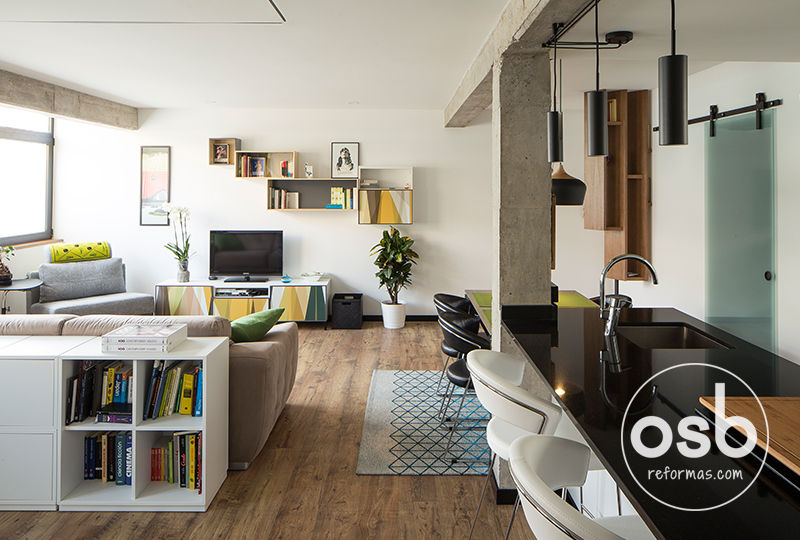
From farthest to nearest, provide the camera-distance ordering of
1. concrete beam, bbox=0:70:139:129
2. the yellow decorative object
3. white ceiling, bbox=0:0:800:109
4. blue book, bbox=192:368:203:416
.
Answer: the yellow decorative object < concrete beam, bbox=0:70:139:129 < white ceiling, bbox=0:0:800:109 < blue book, bbox=192:368:203:416

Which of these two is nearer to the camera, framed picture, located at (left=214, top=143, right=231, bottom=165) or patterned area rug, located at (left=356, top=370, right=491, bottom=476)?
patterned area rug, located at (left=356, top=370, right=491, bottom=476)

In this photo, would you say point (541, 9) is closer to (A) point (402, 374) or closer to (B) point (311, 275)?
(A) point (402, 374)

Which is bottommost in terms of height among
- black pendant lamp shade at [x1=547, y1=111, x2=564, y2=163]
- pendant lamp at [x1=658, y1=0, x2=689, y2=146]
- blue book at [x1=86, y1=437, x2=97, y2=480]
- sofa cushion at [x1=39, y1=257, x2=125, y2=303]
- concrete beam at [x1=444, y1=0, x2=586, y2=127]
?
blue book at [x1=86, y1=437, x2=97, y2=480]

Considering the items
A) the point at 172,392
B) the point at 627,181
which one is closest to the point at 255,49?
the point at 172,392

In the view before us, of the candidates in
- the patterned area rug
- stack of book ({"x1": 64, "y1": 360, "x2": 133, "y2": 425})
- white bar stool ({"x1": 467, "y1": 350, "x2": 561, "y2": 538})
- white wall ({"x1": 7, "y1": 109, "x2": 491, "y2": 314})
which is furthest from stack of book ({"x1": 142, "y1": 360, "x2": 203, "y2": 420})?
white wall ({"x1": 7, "y1": 109, "x2": 491, "y2": 314})

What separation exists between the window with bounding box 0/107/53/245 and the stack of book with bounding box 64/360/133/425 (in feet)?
15.0

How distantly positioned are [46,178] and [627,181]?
6783mm

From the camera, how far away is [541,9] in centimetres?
252

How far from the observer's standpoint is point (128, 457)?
2725mm

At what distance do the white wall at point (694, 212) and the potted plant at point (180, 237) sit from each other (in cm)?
467

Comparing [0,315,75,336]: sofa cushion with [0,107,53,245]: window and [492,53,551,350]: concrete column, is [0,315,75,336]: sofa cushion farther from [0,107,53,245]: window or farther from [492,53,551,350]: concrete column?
[0,107,53,245]: window

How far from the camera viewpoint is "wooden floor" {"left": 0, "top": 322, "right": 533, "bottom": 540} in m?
2.52

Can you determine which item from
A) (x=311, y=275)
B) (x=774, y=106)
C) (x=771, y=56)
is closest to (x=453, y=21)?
(x=771, y=56)

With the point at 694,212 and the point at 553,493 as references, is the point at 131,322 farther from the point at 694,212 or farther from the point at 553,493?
the point at 694,212
